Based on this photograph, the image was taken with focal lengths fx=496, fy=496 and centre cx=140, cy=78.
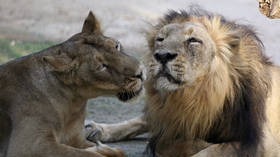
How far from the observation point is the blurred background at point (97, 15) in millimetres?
8031

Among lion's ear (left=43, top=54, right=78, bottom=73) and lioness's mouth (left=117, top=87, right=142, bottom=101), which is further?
lioness's mouth (left=117, top=87, right=142, bottom=101)

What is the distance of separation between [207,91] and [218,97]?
91mm

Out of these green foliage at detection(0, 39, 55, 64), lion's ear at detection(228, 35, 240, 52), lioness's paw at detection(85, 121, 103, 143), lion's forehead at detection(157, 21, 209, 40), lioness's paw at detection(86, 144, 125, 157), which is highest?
lion's forehead at detection(157, 21, 209, 40)

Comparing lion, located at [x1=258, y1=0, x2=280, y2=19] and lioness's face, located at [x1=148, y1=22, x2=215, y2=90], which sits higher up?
lion, located at [x1=258, y1=0, x2=280, y2=19]

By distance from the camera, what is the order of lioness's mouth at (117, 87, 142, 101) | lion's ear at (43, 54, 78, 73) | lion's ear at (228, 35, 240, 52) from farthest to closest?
lion's ear at (228, 35, 240, 52), lioness's mouth at (117, 87, 142, 101), lion's ear at (43, 54, 78, 73)

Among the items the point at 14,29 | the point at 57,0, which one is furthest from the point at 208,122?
the point at 57,0

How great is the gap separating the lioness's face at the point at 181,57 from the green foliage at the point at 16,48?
4.25m

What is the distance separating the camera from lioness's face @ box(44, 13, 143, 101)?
3098 mm

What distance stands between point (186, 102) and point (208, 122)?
8.5 inches

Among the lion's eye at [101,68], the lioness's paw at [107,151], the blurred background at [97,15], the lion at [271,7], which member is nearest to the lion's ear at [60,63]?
the lion's eye at [101,68]

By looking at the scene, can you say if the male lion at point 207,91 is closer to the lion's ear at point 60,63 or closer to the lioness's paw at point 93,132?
the lion's ear at point 60,63

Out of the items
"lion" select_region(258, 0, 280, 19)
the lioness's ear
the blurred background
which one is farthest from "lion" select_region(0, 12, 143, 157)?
the blurred background

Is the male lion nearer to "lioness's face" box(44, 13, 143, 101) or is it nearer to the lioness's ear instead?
"lioness's face" box(44, 13, 143, 101)

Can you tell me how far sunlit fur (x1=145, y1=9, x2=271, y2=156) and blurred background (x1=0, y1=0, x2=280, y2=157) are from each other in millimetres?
4124
